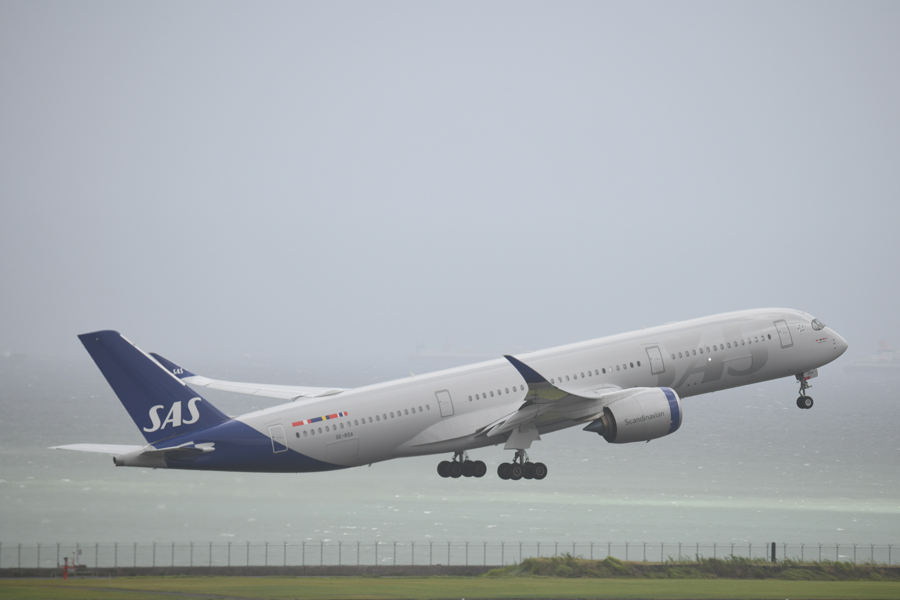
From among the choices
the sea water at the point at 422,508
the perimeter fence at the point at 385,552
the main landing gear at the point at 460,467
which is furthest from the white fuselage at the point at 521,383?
the perimeter fence at the point at 385,552

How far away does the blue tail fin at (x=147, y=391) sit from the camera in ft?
129

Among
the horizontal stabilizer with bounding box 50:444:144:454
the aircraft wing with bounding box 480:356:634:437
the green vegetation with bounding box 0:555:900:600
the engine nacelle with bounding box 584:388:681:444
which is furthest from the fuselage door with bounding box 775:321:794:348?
the horizontal stabilizer with bounding box 50:444:144:454

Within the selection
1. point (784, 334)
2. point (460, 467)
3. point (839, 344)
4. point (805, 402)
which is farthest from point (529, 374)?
point (839, 344)

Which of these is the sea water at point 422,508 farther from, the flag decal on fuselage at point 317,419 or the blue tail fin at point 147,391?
the blue tail fin at point 147,391

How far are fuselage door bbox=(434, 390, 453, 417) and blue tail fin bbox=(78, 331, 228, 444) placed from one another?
9.78 metres

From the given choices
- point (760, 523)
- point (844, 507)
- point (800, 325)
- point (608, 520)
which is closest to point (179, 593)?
point (800, 325)

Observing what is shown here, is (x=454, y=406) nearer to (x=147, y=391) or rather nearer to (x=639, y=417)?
(x=639, y=417)

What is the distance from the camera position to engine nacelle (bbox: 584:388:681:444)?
145ft

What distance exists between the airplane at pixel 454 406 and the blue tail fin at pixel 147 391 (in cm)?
5

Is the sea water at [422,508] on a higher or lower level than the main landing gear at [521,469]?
lower

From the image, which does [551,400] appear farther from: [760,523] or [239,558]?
[760,523]

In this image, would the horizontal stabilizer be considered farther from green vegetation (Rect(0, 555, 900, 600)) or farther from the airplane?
green vegetation (Rect(0, 555, 900, 600))

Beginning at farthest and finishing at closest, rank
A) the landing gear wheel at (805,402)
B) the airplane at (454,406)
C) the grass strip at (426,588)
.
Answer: the grass strip at (426,588) < the landing gear wheel at (805,402) < the airplane at (454,406)

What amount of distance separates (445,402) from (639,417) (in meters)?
9.04
